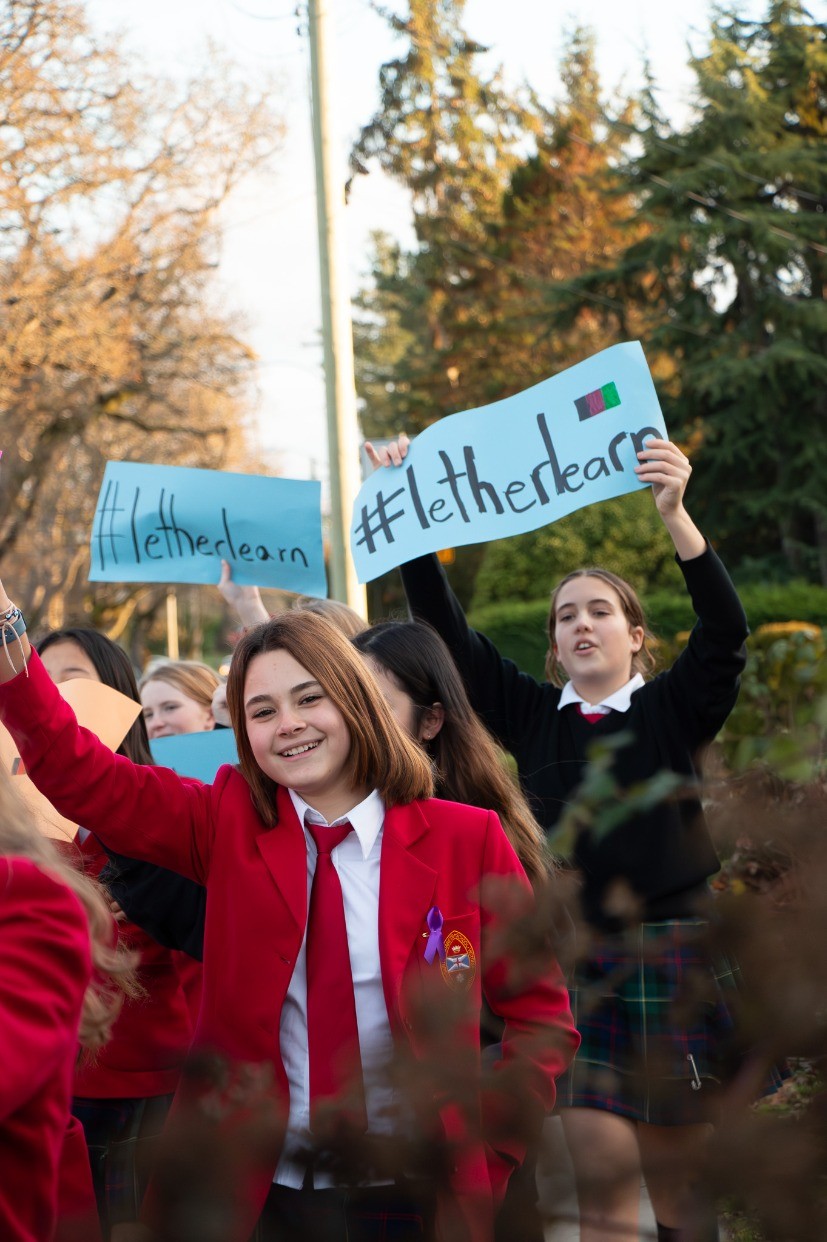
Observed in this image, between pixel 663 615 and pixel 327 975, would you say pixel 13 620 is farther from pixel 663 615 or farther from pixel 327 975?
pixel 663 615

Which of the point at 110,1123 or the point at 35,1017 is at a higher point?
the point at 35,1017

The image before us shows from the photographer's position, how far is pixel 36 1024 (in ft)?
4.73

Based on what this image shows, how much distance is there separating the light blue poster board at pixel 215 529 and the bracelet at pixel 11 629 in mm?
2195

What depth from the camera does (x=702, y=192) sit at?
24359 mm

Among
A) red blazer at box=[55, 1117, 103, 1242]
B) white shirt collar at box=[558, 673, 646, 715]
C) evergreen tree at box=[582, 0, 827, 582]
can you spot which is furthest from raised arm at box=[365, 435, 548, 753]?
evergreen tree at box=[582, 0, 827, 582]

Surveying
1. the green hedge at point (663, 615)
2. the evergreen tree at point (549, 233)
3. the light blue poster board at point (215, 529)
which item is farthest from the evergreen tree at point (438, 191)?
the light blue poster board at point (215, 529)

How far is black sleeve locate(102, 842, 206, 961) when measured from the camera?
2.71 metres

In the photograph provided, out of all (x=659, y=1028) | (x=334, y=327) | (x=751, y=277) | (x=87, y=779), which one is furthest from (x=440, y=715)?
(x=751, y=277)

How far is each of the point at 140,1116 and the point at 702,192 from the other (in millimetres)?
24016

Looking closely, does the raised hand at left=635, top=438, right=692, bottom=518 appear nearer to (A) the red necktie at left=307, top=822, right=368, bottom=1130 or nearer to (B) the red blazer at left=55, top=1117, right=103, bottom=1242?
(A) the red necktie at left=307, top=822, right=368, bottom=1130

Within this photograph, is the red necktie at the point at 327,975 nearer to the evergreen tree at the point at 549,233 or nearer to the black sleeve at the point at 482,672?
the black sleeve at the point at 482,672

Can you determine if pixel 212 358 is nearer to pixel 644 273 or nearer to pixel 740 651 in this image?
pixel 644 273

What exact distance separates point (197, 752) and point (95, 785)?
74.0 inches

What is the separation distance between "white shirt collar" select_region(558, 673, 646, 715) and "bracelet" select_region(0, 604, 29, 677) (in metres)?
1.67
